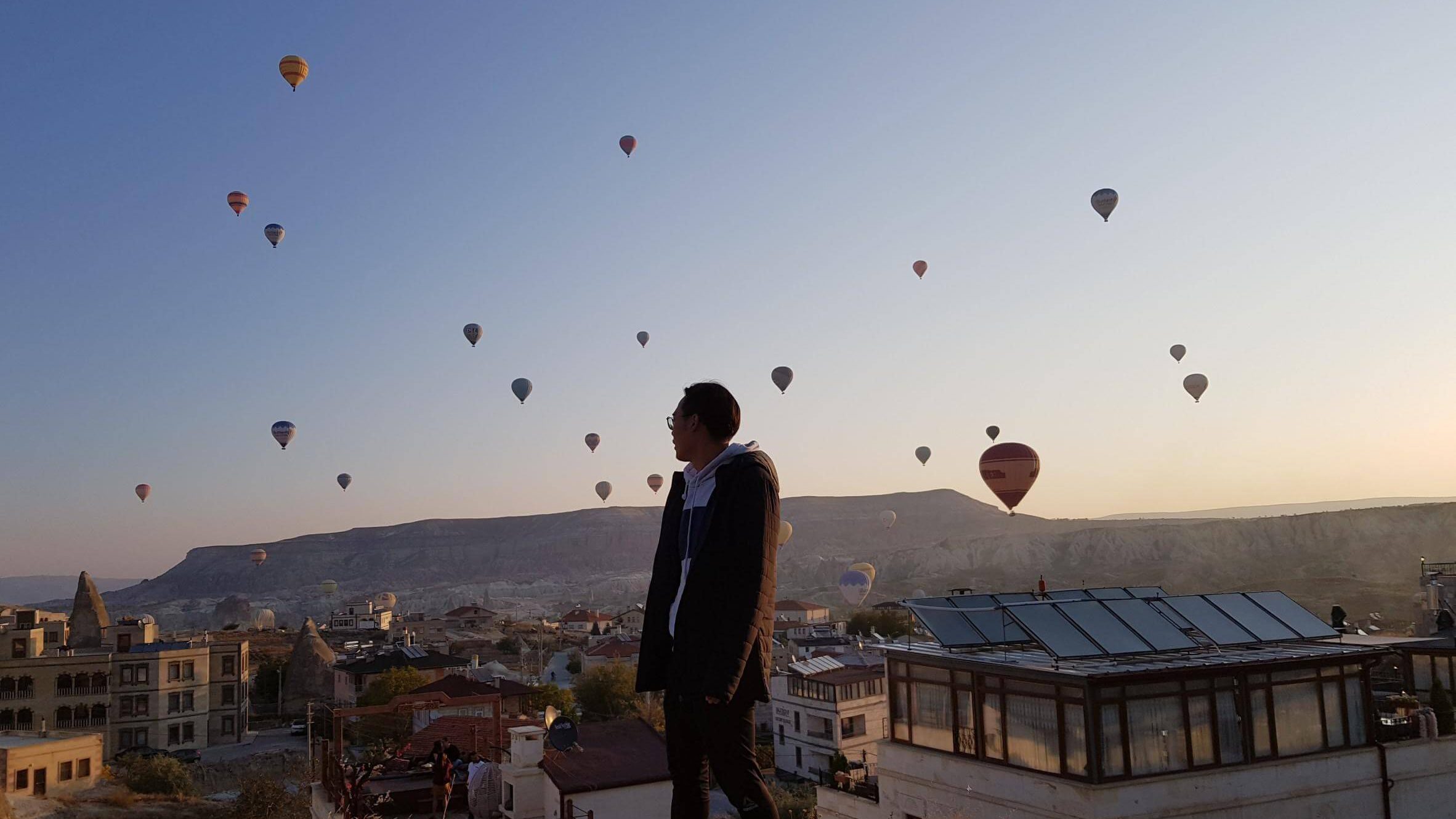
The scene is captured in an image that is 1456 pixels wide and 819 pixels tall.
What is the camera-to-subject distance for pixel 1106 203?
41938mm

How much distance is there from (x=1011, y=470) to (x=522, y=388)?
2794cm

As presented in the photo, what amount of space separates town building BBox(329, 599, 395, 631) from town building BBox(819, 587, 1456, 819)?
89853 millimetres

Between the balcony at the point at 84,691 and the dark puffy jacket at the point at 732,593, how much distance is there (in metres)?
56.8

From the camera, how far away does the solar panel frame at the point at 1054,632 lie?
52.2 ft

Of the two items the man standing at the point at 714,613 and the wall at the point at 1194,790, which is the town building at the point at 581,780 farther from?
the man standing at the point at 714,613

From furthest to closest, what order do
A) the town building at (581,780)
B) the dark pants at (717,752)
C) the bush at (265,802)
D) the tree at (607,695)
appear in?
1. the tree at (607,695)
2. the bush at (265,802)
3. the town building at (581,780)
4. the dark pants at (717,752)

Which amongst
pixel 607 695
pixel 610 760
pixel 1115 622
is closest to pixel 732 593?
pixel 1115 622

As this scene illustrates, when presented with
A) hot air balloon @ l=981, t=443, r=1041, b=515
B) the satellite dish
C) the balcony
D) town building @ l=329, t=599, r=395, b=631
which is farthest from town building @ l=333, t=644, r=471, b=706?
town building @ l=329, t=599, r=395, b=631

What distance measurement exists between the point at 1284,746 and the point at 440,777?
13.3 meters

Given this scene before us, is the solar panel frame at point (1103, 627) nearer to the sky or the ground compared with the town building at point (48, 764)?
nearer to the sky

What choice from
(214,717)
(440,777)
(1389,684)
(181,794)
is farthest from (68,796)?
(1389,684)

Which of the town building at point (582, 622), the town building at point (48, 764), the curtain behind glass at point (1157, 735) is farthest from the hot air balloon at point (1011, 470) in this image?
the town building at point (582, 622)

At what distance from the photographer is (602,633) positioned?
Answer: 91188 mm

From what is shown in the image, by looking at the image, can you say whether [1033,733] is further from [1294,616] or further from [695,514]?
[695,514]
